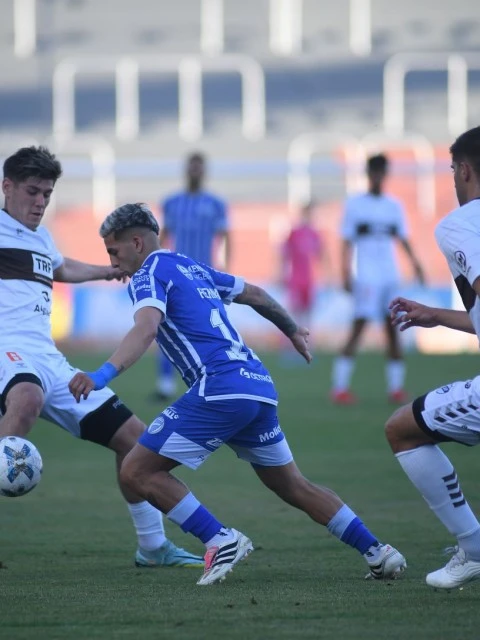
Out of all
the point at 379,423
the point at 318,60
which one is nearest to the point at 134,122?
the point at 318,60

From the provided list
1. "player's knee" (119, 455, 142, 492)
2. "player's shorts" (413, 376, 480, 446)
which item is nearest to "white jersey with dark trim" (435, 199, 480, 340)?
"player's shorts" (413, 376, 480, 446)

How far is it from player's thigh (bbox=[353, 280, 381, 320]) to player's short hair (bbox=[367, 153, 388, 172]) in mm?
1378

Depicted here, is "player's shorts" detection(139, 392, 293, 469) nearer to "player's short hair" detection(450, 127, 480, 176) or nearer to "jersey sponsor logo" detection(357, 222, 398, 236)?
"player's short hair" detection(450, 127, 480, 176)

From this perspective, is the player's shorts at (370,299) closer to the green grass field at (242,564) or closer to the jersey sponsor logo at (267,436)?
the green grass field at (242,564)

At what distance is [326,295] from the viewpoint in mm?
23391

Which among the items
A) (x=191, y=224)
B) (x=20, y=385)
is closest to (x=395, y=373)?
(x=191, y=224)

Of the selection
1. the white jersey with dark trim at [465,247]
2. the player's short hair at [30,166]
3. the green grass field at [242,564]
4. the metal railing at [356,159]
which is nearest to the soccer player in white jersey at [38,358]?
the player's short hair at [30,166]

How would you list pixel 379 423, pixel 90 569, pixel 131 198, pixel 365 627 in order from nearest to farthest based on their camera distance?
pixel 365 627
pixel 90 569
pixel 379 423
pixel 131 198

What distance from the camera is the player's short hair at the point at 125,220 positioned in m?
5.54

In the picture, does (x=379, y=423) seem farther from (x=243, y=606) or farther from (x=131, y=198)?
(x=131, y=198)

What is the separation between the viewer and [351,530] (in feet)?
17.9

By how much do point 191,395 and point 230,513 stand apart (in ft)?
7.68

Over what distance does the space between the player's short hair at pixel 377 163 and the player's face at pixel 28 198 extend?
720 centimetres

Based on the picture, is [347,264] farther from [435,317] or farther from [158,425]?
[435,317]
